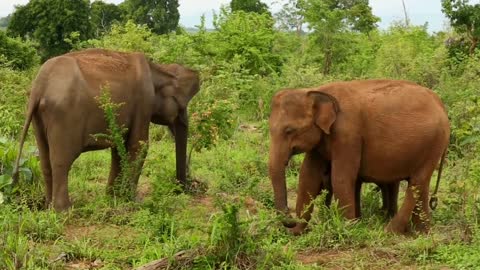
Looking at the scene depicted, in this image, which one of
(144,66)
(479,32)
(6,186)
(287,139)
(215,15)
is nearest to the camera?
(287,139)

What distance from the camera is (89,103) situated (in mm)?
5977

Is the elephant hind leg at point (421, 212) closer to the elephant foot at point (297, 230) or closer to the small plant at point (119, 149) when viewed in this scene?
the elephant foot at point (297, 230)

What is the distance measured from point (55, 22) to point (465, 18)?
17.7 meters

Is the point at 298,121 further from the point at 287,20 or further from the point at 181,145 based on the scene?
the point at 287,20

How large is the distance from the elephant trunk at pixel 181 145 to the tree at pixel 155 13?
104ft

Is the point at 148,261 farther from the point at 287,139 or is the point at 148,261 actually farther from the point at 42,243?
the point at 287,139

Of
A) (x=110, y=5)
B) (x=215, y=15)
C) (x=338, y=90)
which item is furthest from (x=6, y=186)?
(x=110, y=5)

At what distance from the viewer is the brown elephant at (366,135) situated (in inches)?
217

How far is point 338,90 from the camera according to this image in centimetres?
572

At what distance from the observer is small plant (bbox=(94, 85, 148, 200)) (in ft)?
18.4

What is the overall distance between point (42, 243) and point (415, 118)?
3062 mm

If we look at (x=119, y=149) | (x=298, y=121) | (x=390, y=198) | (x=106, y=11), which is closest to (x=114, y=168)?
(x=119, y=149)

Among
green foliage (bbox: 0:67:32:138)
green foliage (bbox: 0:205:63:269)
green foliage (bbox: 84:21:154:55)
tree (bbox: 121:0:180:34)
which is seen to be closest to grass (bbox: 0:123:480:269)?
green foliage (bbox: 0:205:63:269)

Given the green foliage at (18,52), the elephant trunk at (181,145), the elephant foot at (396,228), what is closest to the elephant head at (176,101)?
the elephant trunk at (181,145)
